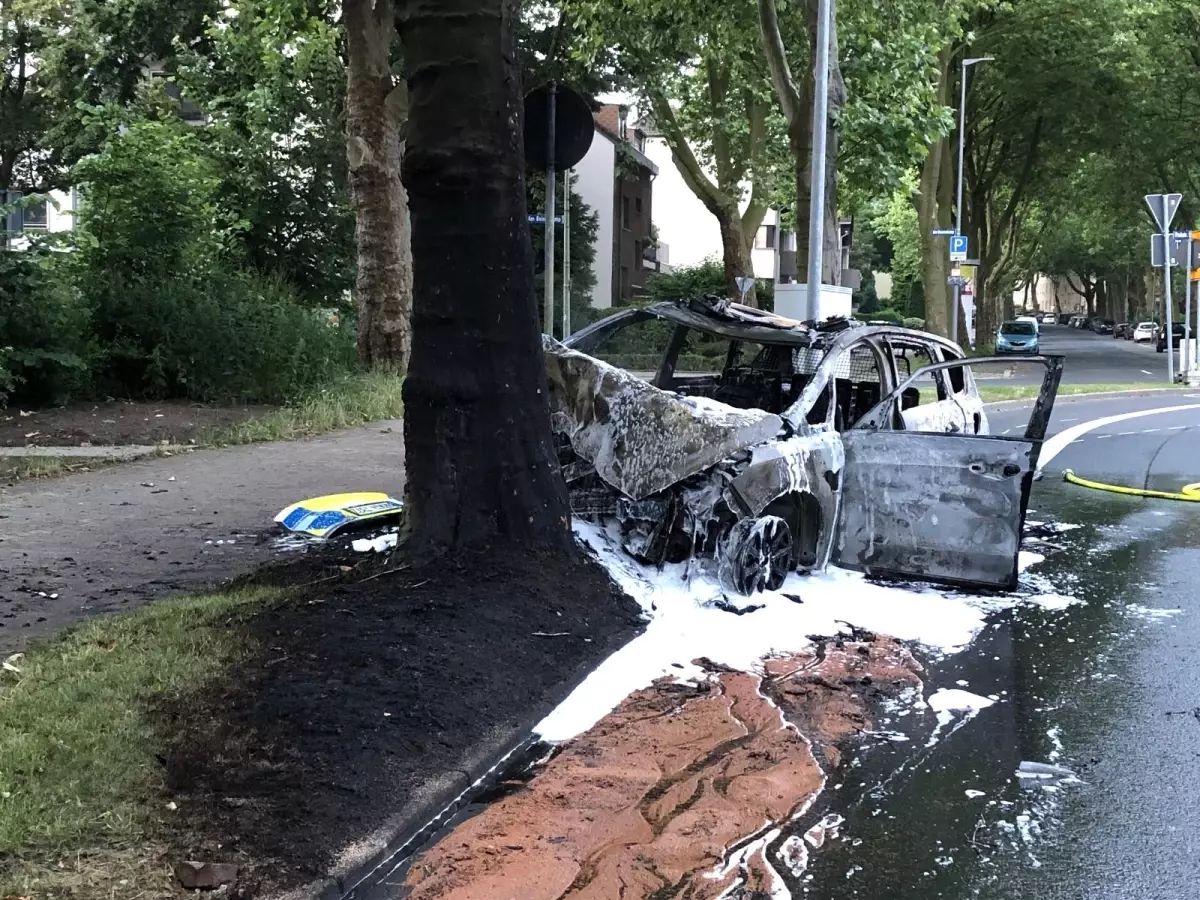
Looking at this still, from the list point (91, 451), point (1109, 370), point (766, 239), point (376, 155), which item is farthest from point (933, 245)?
point (766, 239)

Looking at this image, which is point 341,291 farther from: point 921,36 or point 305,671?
point 305,671

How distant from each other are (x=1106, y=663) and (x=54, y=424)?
10387 mm

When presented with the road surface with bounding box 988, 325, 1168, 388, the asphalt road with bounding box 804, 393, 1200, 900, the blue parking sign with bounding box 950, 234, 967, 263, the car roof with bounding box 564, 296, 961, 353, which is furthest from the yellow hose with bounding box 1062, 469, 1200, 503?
the blue parking sign with bounding box 950, 234, 967, 263

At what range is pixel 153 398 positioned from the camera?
46.4 ft

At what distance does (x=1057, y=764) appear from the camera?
434 centimetres

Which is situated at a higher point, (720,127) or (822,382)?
(720,127)

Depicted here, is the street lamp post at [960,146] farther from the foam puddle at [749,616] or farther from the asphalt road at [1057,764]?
the foam puddle at [749,616]

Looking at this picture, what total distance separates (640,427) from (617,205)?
4108 cm

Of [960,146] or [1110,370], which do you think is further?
[1110,370]

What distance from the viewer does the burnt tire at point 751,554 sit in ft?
20.5

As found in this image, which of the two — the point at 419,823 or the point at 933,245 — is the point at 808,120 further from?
the point at 933,245

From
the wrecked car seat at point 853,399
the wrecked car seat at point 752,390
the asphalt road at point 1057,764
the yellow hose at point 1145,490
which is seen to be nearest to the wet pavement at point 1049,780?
the asphalt road at point 1057,764

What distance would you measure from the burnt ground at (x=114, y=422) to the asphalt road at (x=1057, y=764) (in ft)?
28.5

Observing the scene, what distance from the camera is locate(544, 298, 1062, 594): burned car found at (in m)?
6.19
